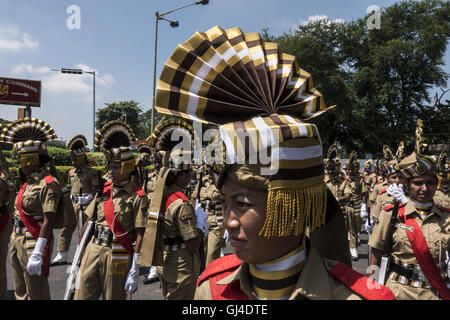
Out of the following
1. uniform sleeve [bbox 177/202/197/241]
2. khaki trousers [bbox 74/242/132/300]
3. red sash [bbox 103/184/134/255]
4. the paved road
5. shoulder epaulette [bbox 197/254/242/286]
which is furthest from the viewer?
the paved road

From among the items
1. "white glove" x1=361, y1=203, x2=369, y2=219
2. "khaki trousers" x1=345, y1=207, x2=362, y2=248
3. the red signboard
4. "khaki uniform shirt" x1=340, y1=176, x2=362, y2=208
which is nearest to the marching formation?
"khaki uniform shirt" x1=340, y1=176, x2=362, y2=208

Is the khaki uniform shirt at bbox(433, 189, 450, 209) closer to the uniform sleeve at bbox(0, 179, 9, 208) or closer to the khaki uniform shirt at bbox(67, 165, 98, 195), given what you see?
the uniform sleeve at bbox(0, 179, 9, 208)

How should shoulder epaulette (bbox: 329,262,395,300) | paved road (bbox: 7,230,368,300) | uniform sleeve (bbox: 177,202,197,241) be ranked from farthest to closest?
paved road (bbox: 7,230,368,300) → uniform sleeve (bbox: 177,202,197,241) → shoulder epaulette (bbox: 329,262,395,300)

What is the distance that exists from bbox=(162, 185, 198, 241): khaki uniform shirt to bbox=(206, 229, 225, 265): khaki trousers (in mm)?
2576

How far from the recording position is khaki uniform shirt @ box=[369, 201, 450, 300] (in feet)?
11.0

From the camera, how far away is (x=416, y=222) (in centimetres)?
355

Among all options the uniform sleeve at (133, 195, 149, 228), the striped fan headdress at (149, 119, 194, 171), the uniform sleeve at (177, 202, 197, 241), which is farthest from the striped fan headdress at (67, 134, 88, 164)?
the uniform sleeve at (177, 202, 197, 241)

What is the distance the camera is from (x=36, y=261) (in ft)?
Answer: 14.2

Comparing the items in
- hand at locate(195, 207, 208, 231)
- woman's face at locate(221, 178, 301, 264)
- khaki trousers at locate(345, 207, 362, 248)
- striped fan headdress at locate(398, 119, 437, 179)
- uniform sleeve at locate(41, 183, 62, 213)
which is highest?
striped fan headdress at locate(398, 119, 437, 179)

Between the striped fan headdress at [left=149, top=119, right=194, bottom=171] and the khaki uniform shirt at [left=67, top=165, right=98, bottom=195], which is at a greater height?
the striped fan headdress at [left=149, top=119, right=194, bottom=171]

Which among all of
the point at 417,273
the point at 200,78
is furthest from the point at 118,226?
the point at 417,273

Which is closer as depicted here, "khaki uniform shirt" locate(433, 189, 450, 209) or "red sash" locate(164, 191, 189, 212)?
"red sash" locate(164, 191, 189, 212)
